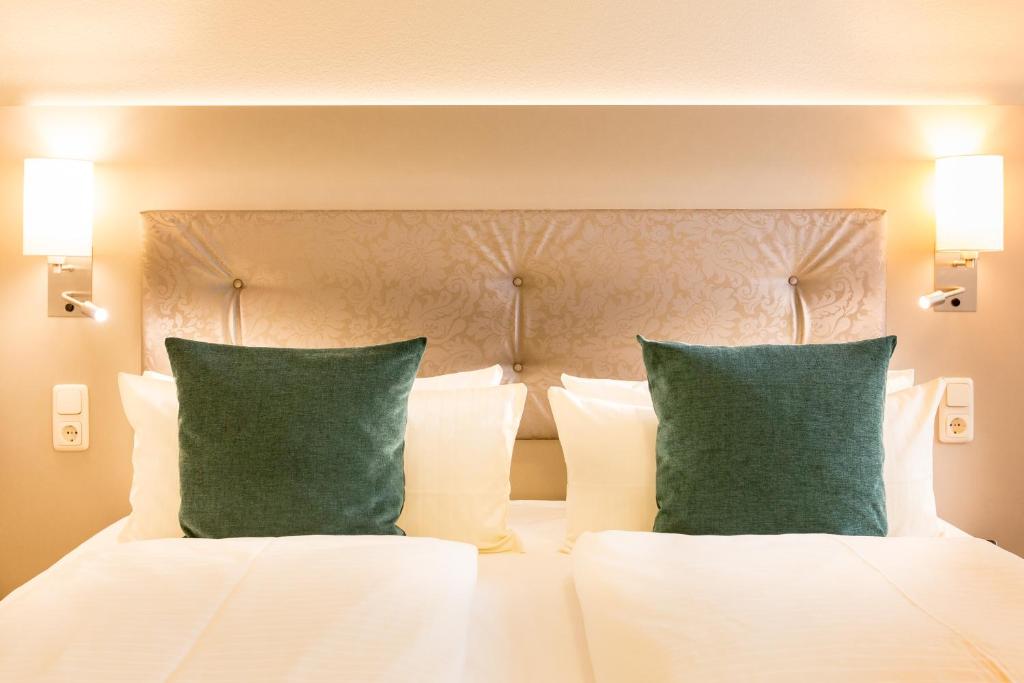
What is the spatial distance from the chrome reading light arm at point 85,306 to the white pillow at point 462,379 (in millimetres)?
280

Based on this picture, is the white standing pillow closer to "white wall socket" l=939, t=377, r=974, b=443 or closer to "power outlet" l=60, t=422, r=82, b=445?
"white wall socket" l=939, t=377, r=974, b=443

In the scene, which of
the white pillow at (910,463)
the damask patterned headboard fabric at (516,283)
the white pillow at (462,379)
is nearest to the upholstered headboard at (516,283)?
the damask patterned headboard fabric at (516,283)

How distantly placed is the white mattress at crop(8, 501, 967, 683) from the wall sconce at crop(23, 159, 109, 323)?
658 millimetres

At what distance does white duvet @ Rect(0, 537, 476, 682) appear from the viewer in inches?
37.0

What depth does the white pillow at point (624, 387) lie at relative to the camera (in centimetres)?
175

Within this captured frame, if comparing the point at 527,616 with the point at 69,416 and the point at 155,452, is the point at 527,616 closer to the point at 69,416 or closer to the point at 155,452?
the point at 155,452

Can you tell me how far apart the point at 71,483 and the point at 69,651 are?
3.88 ft

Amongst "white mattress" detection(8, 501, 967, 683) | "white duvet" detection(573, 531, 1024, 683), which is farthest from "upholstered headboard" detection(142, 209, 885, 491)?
"white duvet" detection(573, 531, 1024, 683)

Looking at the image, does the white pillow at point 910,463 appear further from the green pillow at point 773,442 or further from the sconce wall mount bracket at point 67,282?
the sconce wall mount bracket at point 67,282

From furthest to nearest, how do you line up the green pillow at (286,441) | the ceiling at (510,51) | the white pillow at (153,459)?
the ceiling at (510,51) → the white pillow at (153,459) → the green pillow at (286,441)

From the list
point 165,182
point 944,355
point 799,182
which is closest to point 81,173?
point 165,182

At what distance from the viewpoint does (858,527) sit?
4.70 feet

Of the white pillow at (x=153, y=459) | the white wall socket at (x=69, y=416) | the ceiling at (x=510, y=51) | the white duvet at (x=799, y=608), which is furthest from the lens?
the white wall socket at (x=69, y=416)

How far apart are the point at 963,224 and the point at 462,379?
136 centimetres
